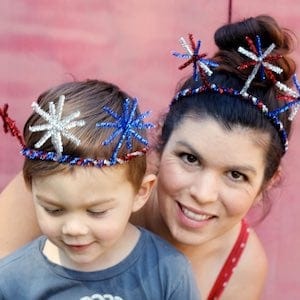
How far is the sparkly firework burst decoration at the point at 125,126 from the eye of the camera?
4.96 ft

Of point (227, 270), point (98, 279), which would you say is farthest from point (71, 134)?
point (227, 270)

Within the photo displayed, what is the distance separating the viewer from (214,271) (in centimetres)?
203

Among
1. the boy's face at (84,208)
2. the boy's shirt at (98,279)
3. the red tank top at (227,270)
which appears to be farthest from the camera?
the red tank top at (227,270)

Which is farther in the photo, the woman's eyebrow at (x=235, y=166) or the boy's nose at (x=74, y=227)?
the woman's eyebrow at (x=235, y=166)

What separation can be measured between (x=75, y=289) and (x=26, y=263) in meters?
0.11

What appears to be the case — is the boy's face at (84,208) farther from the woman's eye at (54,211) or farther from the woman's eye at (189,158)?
the woman's eye at (189,158)

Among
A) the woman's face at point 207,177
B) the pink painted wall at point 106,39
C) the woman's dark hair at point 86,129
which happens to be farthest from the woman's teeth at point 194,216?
the pink painted wall at point 106,39

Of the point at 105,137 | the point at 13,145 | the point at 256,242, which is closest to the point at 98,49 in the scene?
the point at 13,145

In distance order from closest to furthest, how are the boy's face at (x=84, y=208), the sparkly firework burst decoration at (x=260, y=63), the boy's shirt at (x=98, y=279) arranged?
the boy's face at (x=84, y=208) < the boy's shirt at (x=98, y=279) < the sparkly firework burst decoration at (x=260, y=63)

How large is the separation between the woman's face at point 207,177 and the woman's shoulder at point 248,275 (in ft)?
0.77

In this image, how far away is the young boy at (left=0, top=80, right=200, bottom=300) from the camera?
148cm

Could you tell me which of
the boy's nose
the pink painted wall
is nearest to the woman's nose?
the boy's nose

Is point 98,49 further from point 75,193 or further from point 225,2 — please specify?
point 75,193

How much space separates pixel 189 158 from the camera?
1.78 m
